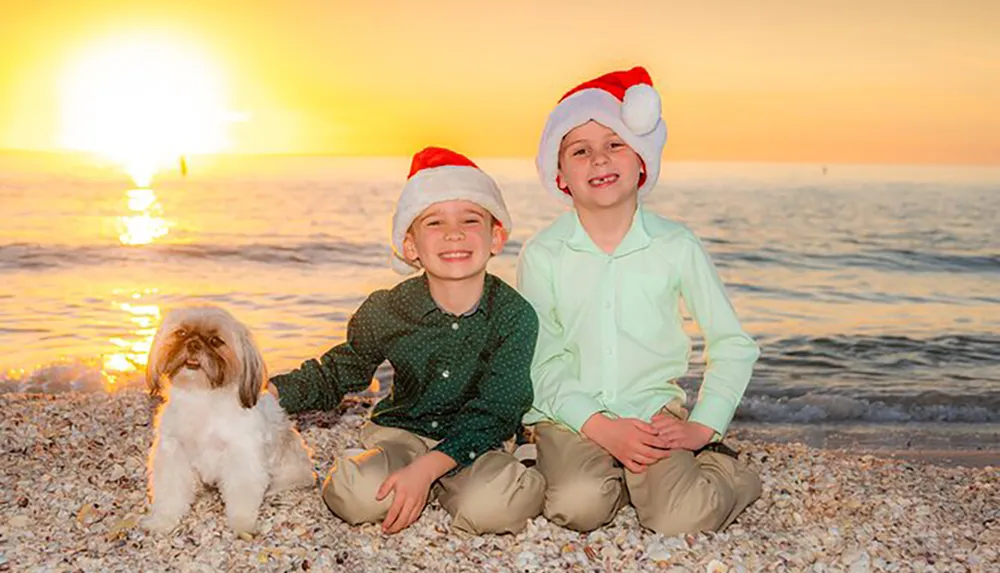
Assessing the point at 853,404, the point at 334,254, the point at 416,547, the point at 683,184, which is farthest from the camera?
the point at 683,184

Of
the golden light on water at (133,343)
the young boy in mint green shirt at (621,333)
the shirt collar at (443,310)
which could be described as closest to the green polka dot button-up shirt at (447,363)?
the shirt collar at (443,310)

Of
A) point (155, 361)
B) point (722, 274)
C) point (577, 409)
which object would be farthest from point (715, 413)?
point (722, 274)

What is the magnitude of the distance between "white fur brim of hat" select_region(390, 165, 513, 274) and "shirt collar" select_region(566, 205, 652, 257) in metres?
0.39

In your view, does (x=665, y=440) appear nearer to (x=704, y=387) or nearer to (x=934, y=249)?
(x=704, y=387)

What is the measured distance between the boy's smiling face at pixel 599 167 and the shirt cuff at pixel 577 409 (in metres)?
0.91

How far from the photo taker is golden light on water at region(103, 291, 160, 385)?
8867 mm

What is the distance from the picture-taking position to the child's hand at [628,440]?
4219 millimetres

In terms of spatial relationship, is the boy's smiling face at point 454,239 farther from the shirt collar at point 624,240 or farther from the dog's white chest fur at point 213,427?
the dog's white chest fur at point 213,427

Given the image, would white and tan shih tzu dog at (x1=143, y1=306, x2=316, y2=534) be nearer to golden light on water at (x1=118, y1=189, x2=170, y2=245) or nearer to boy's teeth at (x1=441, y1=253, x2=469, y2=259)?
boy's teeth at (x1=441, y1=253, x2=469, y2=259)

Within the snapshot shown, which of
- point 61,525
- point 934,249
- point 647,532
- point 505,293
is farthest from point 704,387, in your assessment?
point 934,249

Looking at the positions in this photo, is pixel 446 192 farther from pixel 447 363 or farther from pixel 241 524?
pixel 241 524

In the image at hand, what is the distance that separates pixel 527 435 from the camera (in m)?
5.14

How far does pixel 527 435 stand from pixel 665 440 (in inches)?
42.7

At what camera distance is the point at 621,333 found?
4496 millimetres
